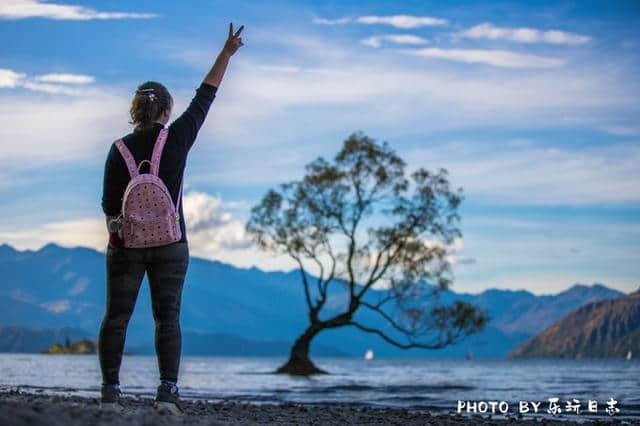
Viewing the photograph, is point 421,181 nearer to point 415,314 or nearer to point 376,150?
point 376,150

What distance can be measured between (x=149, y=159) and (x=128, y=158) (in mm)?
177

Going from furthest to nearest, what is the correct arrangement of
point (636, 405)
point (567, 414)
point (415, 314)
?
point (415, 314) → point (636, 405) → point (567, 414)

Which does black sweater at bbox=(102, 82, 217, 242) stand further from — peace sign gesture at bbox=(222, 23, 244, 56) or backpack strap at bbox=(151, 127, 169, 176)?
peace sign gesture at bbox=(222, 23, 244, 56)

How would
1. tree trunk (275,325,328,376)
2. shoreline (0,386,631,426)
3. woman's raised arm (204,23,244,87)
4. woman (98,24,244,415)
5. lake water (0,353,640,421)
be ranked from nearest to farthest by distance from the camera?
shoreline (0,386,631,426), woman (98,24,244,415), woman's raised arm (204,23,244,87), lake water (0,353,640,421), tree trunk (275,325,328,376)

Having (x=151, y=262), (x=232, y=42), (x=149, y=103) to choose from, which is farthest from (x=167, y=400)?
(x=232, y=42)

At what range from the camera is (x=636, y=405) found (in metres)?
19.6

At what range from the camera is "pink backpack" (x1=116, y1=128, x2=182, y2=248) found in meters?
7.76

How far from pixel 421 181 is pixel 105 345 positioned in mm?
38962

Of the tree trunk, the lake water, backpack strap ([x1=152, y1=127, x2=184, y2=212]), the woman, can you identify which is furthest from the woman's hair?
the tree trunk

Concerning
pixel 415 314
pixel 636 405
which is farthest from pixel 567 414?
pixel 415 314

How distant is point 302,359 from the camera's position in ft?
157

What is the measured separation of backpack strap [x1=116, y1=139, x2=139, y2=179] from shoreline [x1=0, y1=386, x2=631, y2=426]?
1.98 m

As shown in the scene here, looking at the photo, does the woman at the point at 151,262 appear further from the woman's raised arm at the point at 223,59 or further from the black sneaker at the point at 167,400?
the woman's raised arm at the point at 223,59

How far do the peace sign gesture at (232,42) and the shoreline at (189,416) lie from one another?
3.28m
